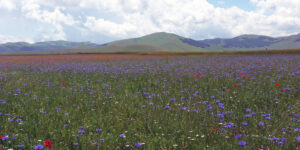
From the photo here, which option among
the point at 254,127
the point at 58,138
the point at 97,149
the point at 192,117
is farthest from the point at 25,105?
the point at 254,127

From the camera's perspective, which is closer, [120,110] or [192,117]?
[192,117]

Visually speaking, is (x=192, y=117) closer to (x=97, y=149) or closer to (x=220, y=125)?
(x=220, y=125)

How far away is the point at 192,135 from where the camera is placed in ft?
12.3

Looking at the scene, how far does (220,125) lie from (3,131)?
4.48 metres

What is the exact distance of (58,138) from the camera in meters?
3.82

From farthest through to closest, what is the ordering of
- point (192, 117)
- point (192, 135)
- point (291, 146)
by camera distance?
point (192, 117), point (192, 135), point (291, 146)

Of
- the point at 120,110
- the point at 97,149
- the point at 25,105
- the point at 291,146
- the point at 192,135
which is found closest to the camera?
the point at 291,146

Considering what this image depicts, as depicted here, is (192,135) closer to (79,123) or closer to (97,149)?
(97,149)

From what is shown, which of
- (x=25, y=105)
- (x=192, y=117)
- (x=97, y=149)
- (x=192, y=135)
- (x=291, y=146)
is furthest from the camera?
(x=25, y=105)

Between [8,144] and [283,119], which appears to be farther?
[283,119]

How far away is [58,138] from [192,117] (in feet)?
9.55

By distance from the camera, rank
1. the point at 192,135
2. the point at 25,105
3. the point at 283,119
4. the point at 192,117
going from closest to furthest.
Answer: the point at 192,135
the point at 283,119
the point at 192,117
the point at 25,105

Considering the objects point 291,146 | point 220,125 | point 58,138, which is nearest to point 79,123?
point 58,138

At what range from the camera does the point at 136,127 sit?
14.0 ft
